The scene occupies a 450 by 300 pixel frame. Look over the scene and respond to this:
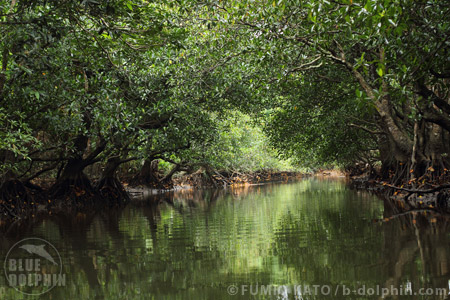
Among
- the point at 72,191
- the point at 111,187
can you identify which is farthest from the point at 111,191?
the point at 72,191

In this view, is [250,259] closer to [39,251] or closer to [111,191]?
[39,251]

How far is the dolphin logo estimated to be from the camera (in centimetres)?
595

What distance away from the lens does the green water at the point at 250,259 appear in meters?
4.04

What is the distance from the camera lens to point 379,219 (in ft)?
27.4

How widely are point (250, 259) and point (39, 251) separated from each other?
3029 millimetres

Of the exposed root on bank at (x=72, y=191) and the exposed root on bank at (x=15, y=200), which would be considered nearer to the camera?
the exposed root on bank at (x=15, y=200)

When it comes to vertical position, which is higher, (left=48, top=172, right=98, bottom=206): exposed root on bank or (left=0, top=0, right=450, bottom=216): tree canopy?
(left=0, top=0, right=450, bottom=216): tree canopy

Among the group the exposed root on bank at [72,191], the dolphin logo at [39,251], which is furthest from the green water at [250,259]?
the exposed root on bank at [72,191]

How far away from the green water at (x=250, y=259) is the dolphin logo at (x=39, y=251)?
0.66 feet

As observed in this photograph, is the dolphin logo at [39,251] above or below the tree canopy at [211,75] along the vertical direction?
below

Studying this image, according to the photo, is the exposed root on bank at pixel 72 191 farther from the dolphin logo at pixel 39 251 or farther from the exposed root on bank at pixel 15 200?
the dolphin logo at pixel 39 251

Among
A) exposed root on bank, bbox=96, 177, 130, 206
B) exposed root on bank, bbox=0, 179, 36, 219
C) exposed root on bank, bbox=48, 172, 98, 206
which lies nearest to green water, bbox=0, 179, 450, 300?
exposed root on bank, bbox=0, 179, 36, 219

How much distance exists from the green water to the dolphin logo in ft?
0.66

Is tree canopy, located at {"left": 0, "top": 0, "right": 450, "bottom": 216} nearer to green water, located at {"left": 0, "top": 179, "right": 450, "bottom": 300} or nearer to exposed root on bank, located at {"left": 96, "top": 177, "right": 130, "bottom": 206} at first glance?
exposed root on bank, located at {"left": 96, "top": 177, "right": 130, "bottom": 206}
